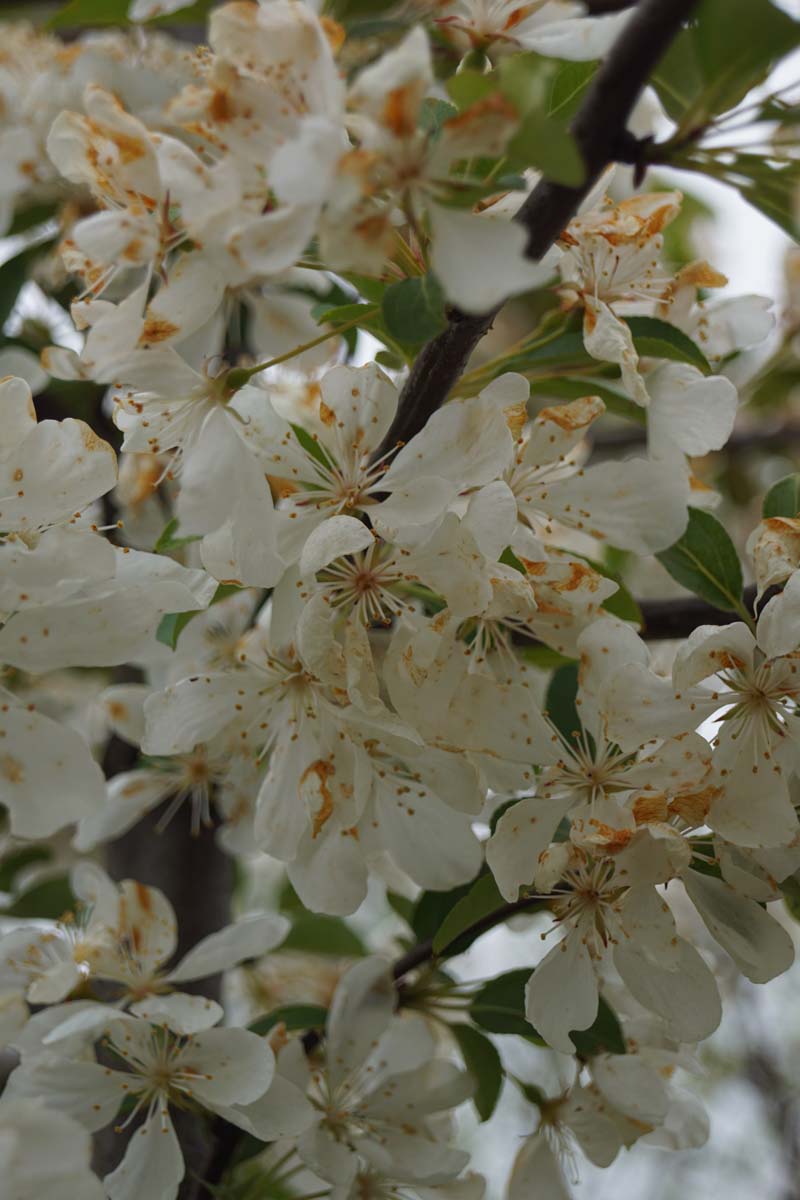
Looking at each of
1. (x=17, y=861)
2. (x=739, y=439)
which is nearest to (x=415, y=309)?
(x=17, y=861)

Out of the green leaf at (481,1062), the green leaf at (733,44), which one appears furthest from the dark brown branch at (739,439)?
the green leaf at (733,44)

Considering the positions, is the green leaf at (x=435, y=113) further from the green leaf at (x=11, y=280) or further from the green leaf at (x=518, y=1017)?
the green leaf at (x=11, y=280)

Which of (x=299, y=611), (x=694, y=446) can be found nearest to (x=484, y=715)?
(x=299, y=611)

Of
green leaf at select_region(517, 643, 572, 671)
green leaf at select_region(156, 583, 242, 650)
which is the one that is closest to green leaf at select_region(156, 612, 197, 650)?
green leaf at select_region(156, 583, 242, 650)

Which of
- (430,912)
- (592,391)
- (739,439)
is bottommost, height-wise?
(739,439)

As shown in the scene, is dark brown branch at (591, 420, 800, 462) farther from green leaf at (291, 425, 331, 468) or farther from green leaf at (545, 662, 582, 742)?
green leaf at (291, 425, 331, 468)

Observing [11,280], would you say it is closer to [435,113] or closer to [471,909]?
[435,113]

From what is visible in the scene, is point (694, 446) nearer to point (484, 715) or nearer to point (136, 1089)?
point (484, 715)
